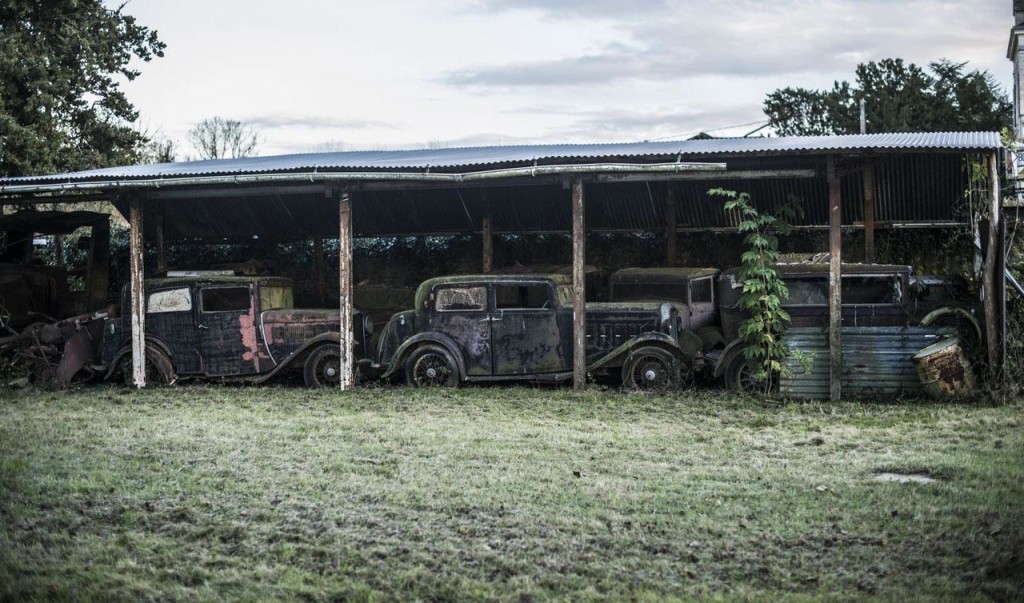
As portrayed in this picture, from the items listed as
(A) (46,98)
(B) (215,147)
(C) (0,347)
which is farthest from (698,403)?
(B) (215,147)

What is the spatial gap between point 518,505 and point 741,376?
6.36 metres

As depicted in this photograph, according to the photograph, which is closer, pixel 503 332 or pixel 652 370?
pixel 652 370

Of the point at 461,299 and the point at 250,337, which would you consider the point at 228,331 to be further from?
the point at 461,299

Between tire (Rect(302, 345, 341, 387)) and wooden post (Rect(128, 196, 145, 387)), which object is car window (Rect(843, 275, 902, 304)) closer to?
tire (Rect(302, 345, 341, 387))

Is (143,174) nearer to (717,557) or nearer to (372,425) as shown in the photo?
(372,425)

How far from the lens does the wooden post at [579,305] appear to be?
42.0 ft

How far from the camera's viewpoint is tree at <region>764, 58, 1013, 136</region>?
24.1m

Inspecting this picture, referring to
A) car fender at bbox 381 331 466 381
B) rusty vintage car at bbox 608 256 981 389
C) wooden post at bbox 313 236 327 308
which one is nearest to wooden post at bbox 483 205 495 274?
car fender at bbox 381 331 466 381

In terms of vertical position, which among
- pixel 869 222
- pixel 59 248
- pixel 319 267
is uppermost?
pixel 59 248

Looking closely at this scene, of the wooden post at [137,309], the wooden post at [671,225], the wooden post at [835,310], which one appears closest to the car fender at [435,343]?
the wooden post at [137,309]

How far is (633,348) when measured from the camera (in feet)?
41.7

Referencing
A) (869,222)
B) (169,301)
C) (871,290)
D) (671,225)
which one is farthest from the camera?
(671,225)

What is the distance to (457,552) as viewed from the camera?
5754mm

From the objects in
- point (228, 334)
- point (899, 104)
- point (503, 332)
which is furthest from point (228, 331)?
point (899, 104)
